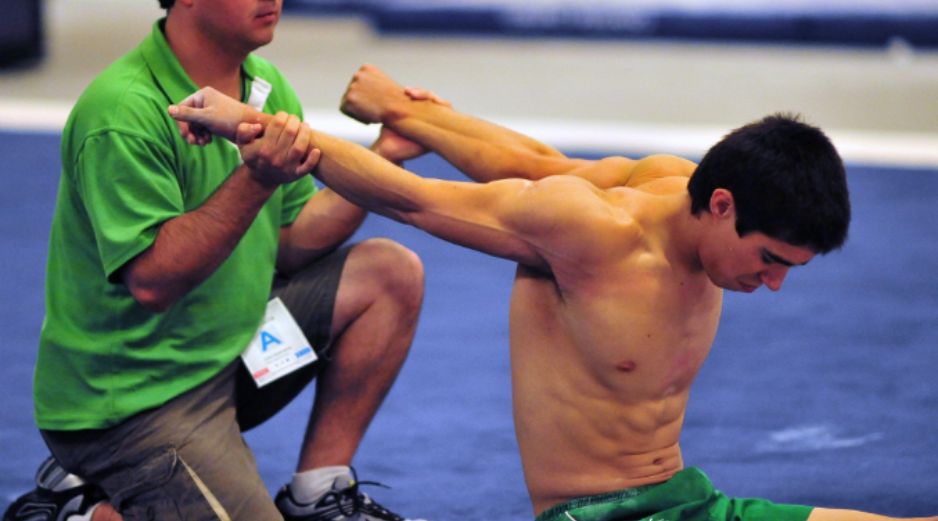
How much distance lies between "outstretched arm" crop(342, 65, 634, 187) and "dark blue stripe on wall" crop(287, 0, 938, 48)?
19.0 ft

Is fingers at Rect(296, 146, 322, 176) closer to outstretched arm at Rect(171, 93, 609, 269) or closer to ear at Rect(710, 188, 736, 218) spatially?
outstretched arm at Rect(171, 93, 609, 269)

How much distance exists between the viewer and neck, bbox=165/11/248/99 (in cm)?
272

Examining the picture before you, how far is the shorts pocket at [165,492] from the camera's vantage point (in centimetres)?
266

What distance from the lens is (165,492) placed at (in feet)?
8.75

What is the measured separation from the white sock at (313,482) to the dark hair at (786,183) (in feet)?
3.36

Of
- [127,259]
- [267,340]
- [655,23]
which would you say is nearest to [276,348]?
[267,340]

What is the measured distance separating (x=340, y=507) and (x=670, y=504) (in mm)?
706

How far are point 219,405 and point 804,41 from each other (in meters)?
6.19

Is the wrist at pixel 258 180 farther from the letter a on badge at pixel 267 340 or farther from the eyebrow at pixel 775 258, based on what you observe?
the eyebrow at pixel 775 258

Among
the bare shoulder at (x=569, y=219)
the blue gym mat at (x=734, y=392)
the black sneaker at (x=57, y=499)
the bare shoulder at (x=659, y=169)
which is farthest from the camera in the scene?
the blue gym mat at (x=734, y=392)

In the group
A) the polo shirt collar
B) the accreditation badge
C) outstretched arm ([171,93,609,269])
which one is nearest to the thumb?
outstretched arm ([171,93,609,269])

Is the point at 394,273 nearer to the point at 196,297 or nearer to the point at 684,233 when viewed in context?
the point at 196,297

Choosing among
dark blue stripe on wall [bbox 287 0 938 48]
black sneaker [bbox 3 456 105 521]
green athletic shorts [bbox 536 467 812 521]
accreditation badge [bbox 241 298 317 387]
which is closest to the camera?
green athletic shorts [bbox 536 467 812 521]

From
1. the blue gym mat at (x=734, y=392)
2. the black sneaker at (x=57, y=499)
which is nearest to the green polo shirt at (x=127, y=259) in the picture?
the black sneaker at (x=57, y=499)
